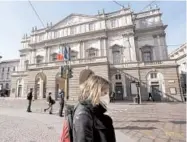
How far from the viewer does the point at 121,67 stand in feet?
83.2

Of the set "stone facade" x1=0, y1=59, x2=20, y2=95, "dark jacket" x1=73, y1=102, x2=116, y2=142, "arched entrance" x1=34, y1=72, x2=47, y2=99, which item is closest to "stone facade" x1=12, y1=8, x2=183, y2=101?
"arched entrance" x1=34, y1=72, x2=47, y2=99

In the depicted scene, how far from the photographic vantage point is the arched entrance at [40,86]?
25.1 meters

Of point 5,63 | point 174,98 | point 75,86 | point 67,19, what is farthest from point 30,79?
point 5,63

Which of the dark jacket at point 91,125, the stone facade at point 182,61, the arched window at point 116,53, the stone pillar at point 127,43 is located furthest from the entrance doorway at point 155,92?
the dark jacket at point 91,125

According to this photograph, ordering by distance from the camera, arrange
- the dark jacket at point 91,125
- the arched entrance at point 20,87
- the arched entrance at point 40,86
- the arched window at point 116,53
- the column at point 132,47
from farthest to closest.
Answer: the arched entrance at point 20,87 < the arched window at point 116,53 < the column at point 132,47 < the arched entrance at point 40,86 < the dark jacket at point 91,125

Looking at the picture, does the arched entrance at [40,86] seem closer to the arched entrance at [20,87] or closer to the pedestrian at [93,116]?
the arched entrance at [20,87]

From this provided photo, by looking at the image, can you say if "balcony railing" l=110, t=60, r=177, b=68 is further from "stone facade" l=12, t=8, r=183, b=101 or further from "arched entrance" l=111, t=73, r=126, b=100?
"arched entrance" l=111, t=73, r=126, b=100

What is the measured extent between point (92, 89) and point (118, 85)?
23915 mm

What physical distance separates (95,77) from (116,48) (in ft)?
92.1

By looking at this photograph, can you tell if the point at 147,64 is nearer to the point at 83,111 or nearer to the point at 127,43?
the point at 127,43

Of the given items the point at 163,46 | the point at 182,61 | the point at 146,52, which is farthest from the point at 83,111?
the point at 182,61

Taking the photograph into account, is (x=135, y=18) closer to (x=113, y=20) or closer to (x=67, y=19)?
(x=113, y=20)

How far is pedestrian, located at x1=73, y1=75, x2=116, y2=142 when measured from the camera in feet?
4.68

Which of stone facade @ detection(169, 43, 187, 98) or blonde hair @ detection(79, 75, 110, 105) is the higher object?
stone facade @ detection(169, 43, 187, 98)
